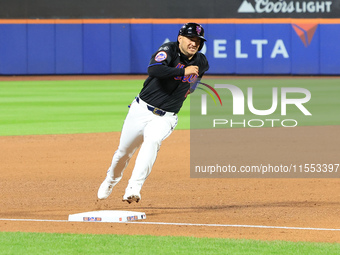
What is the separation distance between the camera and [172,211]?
291 inches

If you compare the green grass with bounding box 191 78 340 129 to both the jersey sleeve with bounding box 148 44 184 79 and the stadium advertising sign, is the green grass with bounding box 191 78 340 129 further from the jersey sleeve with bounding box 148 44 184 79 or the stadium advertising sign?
the jersey sleeve with bounding box 148 44 184 79

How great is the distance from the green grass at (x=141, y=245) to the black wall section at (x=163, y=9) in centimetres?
2268

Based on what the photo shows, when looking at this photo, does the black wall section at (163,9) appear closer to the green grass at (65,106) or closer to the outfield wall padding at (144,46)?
the outfield wall padding at (144,46)

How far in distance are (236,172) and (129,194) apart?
3611 mm

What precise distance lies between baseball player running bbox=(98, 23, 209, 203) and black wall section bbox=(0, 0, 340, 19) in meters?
21.4

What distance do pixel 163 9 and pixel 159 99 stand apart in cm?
2172

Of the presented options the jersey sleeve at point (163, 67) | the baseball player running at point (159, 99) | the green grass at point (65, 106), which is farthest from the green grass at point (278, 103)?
the jersey sleeve at point (163, 67)

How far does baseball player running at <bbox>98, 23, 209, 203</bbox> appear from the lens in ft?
22.1

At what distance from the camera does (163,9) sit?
2822cm

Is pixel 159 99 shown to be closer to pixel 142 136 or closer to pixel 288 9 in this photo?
pixel 142 136

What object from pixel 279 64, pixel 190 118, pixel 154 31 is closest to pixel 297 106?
pixel 190 118

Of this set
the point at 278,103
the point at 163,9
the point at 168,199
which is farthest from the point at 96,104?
the point at 168,199

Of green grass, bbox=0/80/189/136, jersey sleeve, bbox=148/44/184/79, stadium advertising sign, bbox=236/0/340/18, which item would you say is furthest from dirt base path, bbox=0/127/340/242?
stadium advertising sign, bbox=236/0/340/18

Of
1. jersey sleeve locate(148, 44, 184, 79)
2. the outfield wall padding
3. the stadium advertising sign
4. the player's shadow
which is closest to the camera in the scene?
jersey sleeve locate(148, 44, 184, 79)
